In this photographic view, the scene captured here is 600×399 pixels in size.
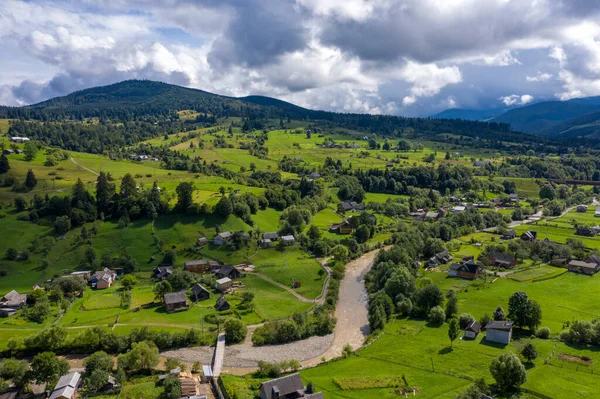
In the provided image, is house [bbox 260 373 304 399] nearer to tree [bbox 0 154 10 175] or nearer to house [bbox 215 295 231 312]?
house [bbox 215 295 231 312]

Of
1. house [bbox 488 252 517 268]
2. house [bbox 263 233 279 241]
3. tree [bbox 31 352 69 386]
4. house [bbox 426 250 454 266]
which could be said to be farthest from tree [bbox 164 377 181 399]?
house [bbox 488 252 517 268]

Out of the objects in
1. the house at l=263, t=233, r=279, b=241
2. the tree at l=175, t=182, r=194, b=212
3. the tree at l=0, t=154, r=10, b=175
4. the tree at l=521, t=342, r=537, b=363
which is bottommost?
the tree at l=521, t=342, r=537, b=363

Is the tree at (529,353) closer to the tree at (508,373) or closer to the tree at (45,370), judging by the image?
the tree at (508,373)

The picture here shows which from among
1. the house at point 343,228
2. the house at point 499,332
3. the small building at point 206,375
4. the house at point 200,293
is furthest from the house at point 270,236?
the house at point 499,332

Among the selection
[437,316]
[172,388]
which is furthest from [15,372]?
[437,316]

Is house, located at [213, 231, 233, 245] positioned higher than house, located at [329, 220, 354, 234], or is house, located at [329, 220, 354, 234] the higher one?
house, located at [213, 231, 233, 245]

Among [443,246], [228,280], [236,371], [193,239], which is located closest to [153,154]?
[193,239]

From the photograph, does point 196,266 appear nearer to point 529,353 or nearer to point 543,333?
point 529,353

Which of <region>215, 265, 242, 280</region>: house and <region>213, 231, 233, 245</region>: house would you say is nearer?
<region>215, 265, 242, 280</region>: house
